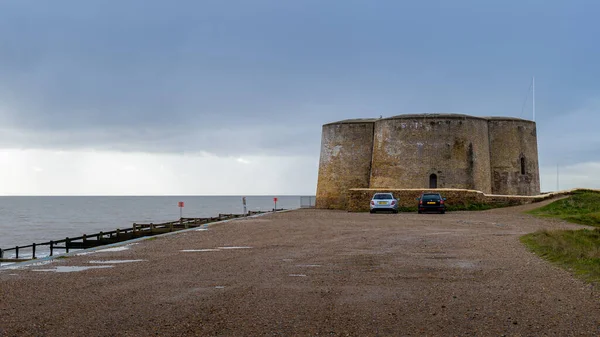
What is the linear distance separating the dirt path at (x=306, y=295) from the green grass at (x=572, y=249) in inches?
17.1

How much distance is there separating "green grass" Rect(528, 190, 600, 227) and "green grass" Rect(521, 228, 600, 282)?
32.9 ft

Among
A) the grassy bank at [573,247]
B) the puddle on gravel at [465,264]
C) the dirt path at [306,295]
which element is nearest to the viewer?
the dirt path at [306,295]

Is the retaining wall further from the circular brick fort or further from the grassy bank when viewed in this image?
the grassy bank

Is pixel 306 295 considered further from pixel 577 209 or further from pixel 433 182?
pixel 433 182

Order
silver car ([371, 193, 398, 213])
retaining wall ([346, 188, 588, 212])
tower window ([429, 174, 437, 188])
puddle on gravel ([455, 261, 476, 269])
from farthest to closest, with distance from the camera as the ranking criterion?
tower window ([429, 174, 437, 188]) < retaining wall ([346, 188, 588, 212]) < silver car ([371, 193, 398, 213]) < puddle on gravel ([455, 261, 476, 269])

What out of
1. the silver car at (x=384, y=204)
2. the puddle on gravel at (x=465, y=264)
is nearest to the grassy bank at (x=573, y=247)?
the puddle on gravel at (x=465, y=264)

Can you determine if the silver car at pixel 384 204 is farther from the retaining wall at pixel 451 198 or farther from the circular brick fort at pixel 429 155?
the circular brick fort at pixel 429 155

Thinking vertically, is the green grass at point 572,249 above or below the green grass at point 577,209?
below

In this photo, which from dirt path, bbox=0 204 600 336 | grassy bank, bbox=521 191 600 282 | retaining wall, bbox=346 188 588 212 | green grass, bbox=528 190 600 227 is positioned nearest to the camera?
dirt path, bbox=0 204 600 336

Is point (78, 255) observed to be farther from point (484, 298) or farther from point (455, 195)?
point (455, 195)

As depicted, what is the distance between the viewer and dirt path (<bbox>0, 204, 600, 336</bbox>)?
295 inches

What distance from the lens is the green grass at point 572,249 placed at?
38.5 feet

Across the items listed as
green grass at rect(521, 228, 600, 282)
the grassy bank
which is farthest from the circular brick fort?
green grass at rect(521, 228, 600, 282)

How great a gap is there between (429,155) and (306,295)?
39492mm
